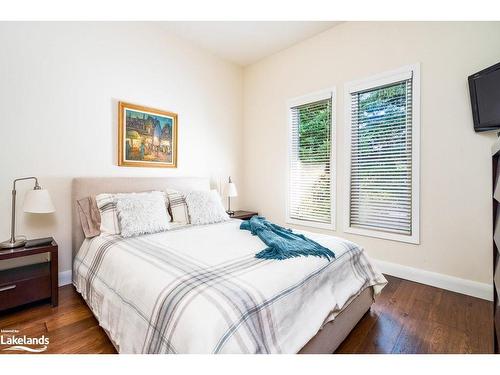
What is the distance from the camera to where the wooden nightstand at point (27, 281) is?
181cm

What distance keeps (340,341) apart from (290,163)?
241 cm

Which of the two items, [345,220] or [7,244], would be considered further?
[345,220]

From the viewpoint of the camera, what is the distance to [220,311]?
0.99 metres

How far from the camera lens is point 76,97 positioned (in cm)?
243

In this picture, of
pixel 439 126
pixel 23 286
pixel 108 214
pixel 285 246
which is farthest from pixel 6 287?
pixel 439 126

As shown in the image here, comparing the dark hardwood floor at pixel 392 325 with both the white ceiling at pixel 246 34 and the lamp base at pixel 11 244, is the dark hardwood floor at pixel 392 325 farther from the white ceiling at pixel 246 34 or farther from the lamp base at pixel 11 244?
the white ceiling at pixel 246 34

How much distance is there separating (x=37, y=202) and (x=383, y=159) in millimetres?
3277

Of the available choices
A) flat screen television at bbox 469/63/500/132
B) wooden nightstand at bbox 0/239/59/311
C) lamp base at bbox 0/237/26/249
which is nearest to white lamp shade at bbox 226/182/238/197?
wooden nightstand at bbox 0/239/59/311

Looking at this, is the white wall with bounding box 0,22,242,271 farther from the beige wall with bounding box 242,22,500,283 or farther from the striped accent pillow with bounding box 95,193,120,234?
the beige wall with bounding box 242,22,500,283

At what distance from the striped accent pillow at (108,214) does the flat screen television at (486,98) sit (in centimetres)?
318

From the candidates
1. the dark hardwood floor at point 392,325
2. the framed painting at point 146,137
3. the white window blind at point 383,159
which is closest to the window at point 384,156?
the white window blind at point 383,159

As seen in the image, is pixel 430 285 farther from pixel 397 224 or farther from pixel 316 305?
pixel 316 305

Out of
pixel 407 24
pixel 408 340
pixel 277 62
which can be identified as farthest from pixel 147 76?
pixel 408 340

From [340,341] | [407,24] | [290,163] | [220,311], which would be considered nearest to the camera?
[220,311]
